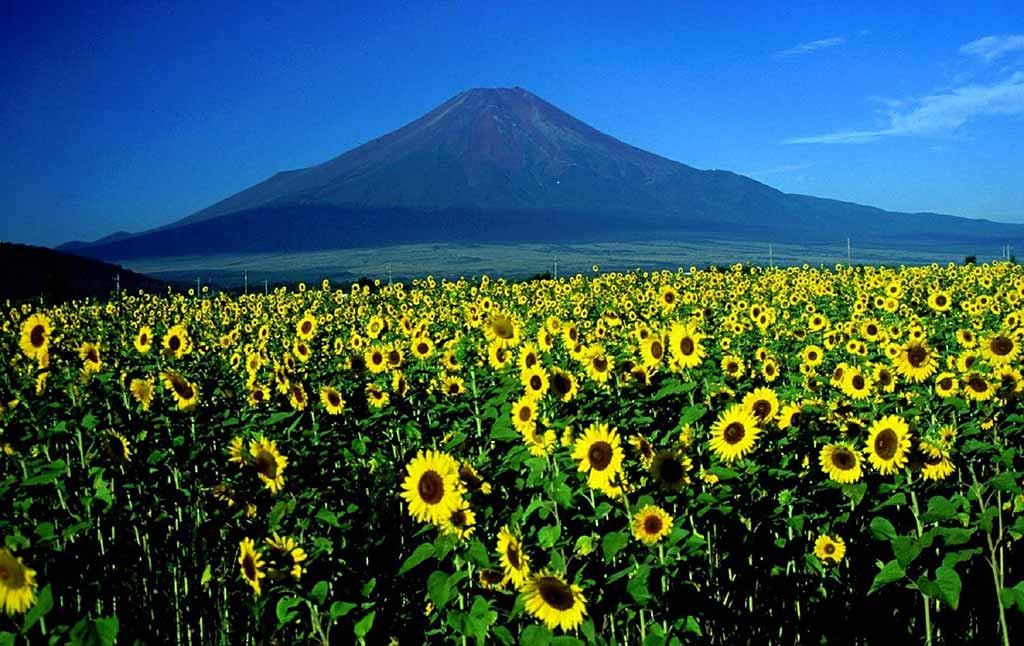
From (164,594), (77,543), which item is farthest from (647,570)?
(164,594)

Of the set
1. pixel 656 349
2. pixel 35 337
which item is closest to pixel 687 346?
pixel 656 349

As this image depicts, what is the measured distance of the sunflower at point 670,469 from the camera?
11.5ft

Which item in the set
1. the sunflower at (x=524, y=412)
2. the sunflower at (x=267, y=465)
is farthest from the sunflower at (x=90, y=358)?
the sunflower at (x=524, y=412)

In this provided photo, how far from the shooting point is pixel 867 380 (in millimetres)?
5789

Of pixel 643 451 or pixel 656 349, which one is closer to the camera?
pixel 643 451

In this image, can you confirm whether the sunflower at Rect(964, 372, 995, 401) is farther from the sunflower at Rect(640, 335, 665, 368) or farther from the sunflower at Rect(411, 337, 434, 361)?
the sunflower at Rect(411, 337, 434, 361)

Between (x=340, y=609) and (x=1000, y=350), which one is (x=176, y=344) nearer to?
(x=340, y=609)

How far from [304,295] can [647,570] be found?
67.4 ft

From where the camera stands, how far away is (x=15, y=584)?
259 centimetres

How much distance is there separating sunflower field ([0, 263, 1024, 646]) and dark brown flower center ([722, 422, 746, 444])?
1cm

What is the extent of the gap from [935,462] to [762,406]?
0.94 m

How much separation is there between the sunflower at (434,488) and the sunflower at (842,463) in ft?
6.07

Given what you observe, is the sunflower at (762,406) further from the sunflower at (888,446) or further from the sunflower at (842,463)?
the sunflower at (888,446)

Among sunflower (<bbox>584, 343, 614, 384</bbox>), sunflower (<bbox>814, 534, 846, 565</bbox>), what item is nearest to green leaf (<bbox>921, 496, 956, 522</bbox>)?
sunflower (<bbox>814, 534, 846, 565</bbox>)
